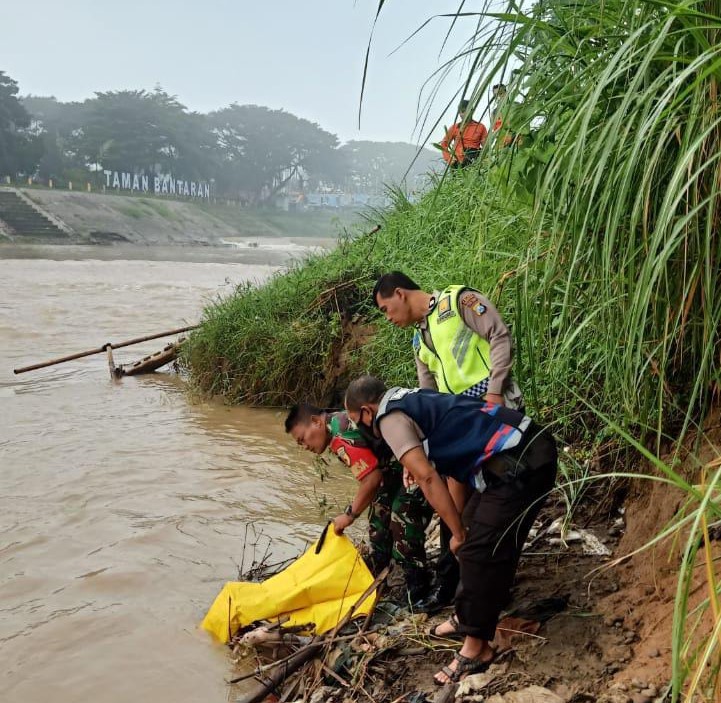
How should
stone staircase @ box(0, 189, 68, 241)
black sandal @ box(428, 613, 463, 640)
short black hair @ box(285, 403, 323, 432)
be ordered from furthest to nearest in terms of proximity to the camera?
stone staircase @ box(0, 189, 68, 241), short black hair @ box(285, 403, 323, 432), black sandal @ box(428, 613, 463, 640)

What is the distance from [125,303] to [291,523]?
15.3 metres

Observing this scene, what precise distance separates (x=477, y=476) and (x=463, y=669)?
0.64 meters

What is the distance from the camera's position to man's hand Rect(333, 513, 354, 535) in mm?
3339

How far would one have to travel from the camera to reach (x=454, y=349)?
347 centimetres

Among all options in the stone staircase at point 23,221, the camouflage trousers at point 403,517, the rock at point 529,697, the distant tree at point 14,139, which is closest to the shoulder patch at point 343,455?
the camouflage trousers at point 403,517

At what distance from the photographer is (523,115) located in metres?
2.84

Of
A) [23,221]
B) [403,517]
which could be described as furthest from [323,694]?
[23,221]

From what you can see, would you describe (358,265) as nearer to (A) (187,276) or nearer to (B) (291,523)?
(B) (291,523)

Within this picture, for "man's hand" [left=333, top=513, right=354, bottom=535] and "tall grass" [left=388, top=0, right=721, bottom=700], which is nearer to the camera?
"tall grass" [left=388, top=0, right=721, bottom=700]

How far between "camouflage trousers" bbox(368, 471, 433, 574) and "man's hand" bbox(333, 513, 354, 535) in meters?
0.20

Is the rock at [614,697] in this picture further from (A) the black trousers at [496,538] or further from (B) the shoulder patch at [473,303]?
(B) the shoulder patch at [473,303]

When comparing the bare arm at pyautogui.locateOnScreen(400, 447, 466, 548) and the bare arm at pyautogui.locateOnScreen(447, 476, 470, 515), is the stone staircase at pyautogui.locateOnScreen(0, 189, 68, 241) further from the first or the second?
the bare arm at pyautogui.locateOnScreen(400, 447, 466, 548)

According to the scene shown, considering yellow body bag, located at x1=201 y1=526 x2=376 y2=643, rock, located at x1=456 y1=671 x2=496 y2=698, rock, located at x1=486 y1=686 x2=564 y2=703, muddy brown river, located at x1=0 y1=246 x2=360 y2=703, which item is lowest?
muddy brown river, located at x1=0 y1=246 x2=360 y2=703

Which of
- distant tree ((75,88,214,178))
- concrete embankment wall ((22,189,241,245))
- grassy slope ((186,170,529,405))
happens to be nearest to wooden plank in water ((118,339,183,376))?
grassy slope ((186,170,529,405))
